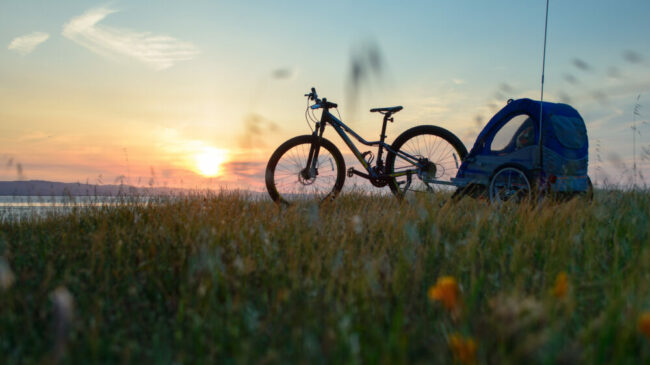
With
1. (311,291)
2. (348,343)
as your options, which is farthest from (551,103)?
(348,343)

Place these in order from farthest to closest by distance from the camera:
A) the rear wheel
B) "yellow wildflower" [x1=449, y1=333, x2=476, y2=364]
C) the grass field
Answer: the rear wheel, the grass field, "yellow wildflower" [x1=449, y1=333, x2=476, y2=364]

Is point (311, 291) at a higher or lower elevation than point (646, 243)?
lower

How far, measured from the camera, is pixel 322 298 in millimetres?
2498

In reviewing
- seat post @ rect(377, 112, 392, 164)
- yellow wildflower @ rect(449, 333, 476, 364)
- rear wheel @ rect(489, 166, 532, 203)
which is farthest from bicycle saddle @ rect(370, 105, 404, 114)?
yellow wildflower @ rect(449, 333, 476, 364)

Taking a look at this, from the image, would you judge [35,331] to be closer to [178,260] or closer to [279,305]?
[178,260]

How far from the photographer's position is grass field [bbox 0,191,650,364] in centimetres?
175

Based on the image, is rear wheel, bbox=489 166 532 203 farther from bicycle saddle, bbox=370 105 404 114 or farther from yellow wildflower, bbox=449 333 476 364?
yellow wildflower, bbox=449 333 476 364

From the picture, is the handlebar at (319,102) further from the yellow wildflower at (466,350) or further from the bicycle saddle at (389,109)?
the yellow wildflower at (466,350)

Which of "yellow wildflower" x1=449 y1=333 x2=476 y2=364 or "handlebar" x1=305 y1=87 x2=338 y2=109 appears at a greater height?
"handlebar" x1=305 y1=87 x2=338 y2=109

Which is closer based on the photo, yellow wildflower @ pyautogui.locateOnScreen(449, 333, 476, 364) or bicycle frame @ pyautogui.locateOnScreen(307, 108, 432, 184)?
yellow wildflower @ pyautogui.locateOnScreen(449, 333, 476, 364)

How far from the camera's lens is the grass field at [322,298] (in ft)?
5.76

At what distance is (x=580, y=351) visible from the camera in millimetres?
1620

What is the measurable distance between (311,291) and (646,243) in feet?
9.79

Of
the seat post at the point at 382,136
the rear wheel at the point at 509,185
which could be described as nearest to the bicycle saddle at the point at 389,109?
the seat post at the point at 382,136
